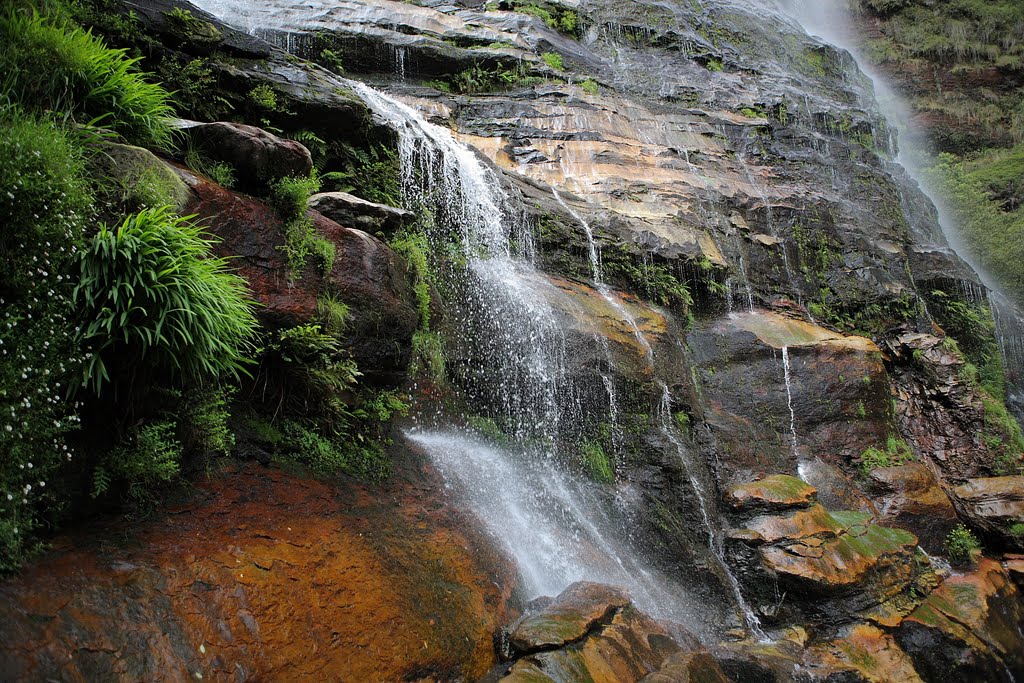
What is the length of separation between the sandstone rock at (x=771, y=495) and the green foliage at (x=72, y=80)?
8070 mm

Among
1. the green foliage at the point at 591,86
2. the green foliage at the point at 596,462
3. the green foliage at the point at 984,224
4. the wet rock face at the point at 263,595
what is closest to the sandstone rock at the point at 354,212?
the wet rock face at the point at 263,595

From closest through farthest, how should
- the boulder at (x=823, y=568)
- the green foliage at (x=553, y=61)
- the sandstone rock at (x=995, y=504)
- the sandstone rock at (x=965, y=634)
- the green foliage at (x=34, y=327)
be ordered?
the green foliage at (x=34, y=327)
the sandstone rock at (x=965, y=634)
the boulder at (x=823, y=568)
the sandstone rock at (x=995, y=504)
the green foliage at (x=553, y=61)

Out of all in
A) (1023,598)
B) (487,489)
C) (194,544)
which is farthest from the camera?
(1023,598)

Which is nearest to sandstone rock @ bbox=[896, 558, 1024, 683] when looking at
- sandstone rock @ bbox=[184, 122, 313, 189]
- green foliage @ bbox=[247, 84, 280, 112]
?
sandstone rock @ bbox=[184, 122, 313, 189]

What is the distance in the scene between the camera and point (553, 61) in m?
16.8

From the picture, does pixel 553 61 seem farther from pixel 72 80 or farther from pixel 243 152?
pixel 72 80

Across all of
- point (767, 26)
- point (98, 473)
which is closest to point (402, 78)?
point (98, 473)

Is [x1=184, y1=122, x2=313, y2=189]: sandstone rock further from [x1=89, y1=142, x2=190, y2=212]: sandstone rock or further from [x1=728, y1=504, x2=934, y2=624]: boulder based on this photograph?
[x1=728, y1=504, x2=934, y2=624]: boulder

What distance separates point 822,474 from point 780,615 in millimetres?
3473

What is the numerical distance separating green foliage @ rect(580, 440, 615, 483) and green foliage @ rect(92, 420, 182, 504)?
216 inches

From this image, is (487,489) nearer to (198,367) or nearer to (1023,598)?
(198,367)

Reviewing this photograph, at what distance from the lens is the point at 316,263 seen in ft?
17.9

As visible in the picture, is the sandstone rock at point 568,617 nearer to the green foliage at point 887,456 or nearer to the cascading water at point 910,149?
the green foliage at point 887,456

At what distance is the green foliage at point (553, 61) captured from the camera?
654 inches
